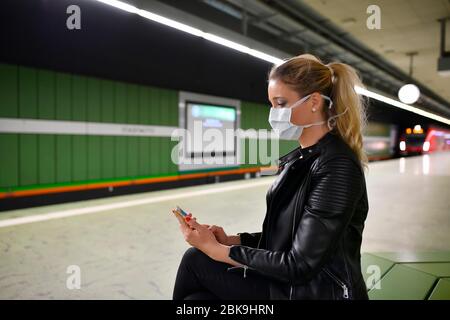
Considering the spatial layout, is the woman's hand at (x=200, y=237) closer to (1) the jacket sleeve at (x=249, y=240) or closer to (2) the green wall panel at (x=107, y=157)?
(1) the jacket sleeve at (x=249, y=240)

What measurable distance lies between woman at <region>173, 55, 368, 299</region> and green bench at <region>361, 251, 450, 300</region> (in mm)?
964

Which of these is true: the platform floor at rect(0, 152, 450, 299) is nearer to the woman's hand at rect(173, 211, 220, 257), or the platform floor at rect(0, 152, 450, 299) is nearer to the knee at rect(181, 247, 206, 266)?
the knee at rect(181, 247, 206, 266)

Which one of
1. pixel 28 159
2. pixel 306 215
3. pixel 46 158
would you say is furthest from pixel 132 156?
pixel 306 215

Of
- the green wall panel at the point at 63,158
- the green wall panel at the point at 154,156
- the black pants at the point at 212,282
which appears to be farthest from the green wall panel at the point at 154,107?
the black pants at the point at 212,282

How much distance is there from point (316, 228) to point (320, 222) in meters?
0.02

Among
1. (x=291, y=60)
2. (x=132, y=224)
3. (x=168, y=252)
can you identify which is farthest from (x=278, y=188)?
(x=132, y=224)

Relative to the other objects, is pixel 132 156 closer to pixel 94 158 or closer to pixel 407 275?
pixel 94 158

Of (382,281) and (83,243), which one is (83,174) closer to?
(83,243)

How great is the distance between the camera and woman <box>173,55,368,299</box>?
964 millimetres

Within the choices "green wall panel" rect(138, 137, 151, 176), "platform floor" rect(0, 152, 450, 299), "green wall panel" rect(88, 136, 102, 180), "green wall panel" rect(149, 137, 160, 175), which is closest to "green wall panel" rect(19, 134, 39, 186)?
"platform floor" rect(0, 152, 450, 299)

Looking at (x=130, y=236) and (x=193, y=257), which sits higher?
(x=193, y=257)

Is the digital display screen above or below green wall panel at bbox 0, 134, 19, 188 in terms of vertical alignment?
above

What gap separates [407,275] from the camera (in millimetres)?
2193

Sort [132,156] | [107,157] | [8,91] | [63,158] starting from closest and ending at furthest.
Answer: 1. [8,91]
2. [63,158]
3. [107,157]
4. [132,156]
